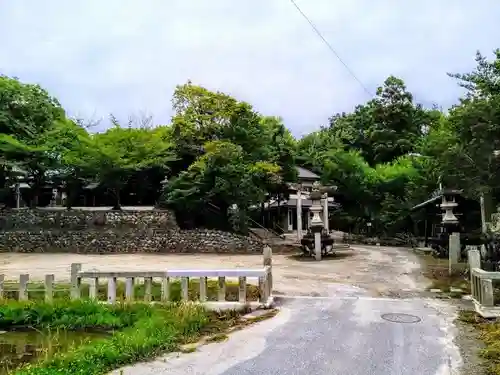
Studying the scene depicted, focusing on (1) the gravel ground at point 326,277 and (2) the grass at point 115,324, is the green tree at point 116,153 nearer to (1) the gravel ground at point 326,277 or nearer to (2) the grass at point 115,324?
(1) the gravel ground at point 326,277

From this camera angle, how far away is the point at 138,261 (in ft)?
58.1

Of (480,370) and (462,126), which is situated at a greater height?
(462,126)

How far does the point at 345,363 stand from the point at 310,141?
3349cm

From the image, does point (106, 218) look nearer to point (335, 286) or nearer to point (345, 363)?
point (335, 286)

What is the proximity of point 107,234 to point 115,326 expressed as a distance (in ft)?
49.7

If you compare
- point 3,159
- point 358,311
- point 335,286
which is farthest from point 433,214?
point 3,159

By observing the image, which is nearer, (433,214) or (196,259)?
(196,259)

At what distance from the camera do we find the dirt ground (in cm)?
1170

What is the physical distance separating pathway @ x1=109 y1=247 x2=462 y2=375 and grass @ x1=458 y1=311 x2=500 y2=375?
28cm

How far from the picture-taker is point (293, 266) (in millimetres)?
15742

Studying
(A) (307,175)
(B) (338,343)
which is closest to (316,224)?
(B) (338,343)

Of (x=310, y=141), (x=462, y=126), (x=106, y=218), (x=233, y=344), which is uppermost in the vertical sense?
(x=310, y=141)

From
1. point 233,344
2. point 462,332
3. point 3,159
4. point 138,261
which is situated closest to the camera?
point 233,344

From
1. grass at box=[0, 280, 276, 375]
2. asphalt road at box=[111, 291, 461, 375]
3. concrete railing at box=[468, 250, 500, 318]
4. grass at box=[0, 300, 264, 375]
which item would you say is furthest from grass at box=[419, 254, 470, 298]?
grass at box=[0, 300, 264, 375]
